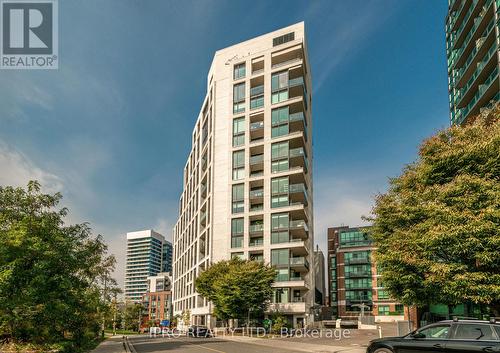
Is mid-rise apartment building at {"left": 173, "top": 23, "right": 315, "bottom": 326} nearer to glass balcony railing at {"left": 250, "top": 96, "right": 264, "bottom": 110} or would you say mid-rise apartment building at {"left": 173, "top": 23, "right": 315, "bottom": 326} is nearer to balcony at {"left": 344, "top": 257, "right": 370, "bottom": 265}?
glass balcony railing at {"left": 250, "top": 96, "right": 264, "bottom": 110}

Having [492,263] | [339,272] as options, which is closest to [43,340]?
[492,263]

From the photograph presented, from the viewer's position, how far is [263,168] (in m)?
60.9

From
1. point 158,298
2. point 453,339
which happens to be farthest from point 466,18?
point 158,298

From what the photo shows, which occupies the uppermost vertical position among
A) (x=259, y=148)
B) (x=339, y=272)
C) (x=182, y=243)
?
(x=259, y=148)

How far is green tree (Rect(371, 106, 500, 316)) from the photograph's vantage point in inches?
765

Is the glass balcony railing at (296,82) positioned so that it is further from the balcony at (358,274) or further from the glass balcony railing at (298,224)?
the balcony at (358,274)

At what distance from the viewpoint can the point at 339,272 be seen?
97.4 meters

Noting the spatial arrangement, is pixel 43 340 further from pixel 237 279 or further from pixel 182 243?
pixel 182 243

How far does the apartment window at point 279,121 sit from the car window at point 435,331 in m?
48.2

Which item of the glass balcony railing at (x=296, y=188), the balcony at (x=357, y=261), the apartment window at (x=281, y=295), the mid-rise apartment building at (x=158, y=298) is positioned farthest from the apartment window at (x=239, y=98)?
the mid-rise apartment building at (x=158, y=298)

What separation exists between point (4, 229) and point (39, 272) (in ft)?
11.3

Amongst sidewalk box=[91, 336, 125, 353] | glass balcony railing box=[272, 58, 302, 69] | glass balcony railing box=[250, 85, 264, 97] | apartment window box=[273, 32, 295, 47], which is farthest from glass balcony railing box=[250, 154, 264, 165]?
sidewalk box=[91, 336, 125, 353]

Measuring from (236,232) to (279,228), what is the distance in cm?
693

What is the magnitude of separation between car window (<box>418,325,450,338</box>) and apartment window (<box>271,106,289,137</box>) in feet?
158
